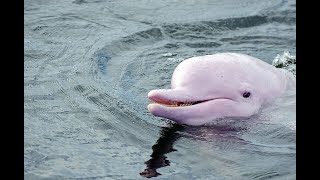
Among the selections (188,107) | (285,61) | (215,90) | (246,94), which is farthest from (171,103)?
(285,61)

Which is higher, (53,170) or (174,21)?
(174,21)

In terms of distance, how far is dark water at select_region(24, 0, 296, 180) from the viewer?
578 cm

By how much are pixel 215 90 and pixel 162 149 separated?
1.00 metres

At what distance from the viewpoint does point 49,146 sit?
6.07 metres

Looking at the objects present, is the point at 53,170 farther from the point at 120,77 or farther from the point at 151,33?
the point at 151,33

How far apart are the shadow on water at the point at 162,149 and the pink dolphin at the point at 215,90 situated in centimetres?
16

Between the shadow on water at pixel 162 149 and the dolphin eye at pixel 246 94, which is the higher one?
the dolphin eye at pixel 246 94

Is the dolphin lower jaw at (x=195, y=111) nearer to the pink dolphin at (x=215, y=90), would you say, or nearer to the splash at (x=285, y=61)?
the pink dolphin at (x=215, y=90)

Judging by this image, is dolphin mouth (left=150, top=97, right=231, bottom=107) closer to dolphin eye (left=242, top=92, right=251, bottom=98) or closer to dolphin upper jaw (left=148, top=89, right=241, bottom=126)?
dolphin upper jaw (left=148, top=89, right=241, bottom=126)

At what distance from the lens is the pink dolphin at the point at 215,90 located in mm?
6402

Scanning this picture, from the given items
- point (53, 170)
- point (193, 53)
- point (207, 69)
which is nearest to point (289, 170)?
point (207, 69)

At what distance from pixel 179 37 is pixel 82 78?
2.64 meters

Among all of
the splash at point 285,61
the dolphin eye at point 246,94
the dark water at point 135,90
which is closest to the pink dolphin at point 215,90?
the dolphin eye at point 246,94

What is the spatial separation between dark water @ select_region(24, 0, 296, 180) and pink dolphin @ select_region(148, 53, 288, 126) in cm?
15
